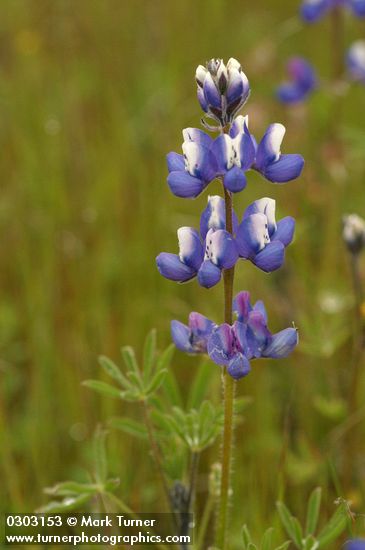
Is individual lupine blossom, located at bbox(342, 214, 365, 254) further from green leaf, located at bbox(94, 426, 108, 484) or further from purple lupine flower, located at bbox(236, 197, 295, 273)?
green leaf, located at bbox(94, 426, 108, 484)

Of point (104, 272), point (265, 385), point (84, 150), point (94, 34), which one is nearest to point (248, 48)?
point (94, 34)

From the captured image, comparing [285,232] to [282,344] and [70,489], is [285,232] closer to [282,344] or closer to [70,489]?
[282,344]

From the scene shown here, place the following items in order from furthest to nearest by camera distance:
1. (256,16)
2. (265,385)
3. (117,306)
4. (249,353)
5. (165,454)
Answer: (256,16) < (117,306) < (265,385) < (165,454) < (249,353)

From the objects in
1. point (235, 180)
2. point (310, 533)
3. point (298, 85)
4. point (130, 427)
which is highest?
point (298, 85)

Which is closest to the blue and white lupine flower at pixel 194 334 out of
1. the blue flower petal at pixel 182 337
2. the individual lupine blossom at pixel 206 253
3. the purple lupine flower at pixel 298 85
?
the blue flower petal at pixel 182 337

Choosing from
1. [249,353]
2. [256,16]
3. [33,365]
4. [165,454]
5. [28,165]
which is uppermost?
[256,16]

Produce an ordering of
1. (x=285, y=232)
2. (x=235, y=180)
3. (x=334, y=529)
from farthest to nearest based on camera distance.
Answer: (x=334, y=529), (x=285, y=232), (x=235, y=180)

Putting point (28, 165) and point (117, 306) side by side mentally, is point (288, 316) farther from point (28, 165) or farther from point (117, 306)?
point (28, 165)

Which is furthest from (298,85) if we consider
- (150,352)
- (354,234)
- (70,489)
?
(70,489)
